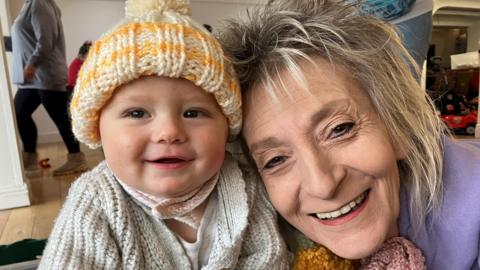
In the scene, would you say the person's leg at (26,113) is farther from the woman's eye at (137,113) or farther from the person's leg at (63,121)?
the woman's eye at (137,113)

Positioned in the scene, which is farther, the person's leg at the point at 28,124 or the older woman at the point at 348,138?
the person's leg at the point at 28,124

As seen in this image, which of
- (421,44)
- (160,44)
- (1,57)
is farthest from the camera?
(1,57)

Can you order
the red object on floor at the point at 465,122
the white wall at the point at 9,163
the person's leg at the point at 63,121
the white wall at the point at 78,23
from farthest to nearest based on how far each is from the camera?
the white wall at the point at 78,23
the red object on floor at the point at 465,122
the person's leg at the point at 63,121
the white wall at the point at 9,163

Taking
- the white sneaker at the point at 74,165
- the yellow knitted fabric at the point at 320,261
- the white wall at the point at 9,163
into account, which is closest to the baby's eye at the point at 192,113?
the yellow knitted fabric at the point at 320,261

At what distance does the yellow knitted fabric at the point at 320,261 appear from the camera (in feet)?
2.43

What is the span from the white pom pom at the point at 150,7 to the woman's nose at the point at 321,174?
0.33 metres

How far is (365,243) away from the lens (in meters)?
0.69

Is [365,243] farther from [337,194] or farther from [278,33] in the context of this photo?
[278,33]

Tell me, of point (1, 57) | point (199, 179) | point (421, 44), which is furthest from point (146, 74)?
point (1, 57)

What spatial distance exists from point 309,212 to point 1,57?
219 cm

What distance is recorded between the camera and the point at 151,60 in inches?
24.1

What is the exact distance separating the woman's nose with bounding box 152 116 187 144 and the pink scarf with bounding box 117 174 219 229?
0.12 meters

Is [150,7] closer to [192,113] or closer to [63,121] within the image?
[192,113]

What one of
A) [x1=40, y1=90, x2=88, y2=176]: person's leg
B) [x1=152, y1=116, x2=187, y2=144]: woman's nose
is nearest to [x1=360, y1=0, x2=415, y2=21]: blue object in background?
[x1=152, y1=116, x2=187, y2=144]: woman's nose
